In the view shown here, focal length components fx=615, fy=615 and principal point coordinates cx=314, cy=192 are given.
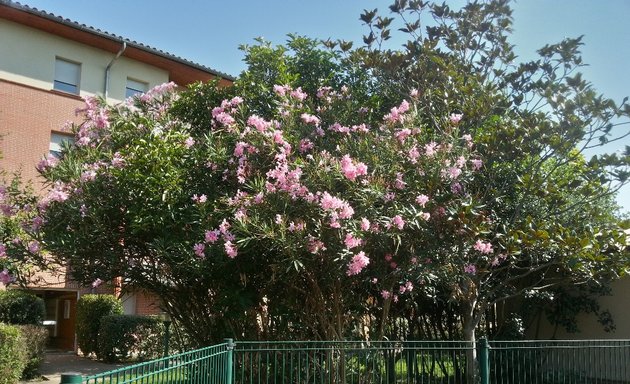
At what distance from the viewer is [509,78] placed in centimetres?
902

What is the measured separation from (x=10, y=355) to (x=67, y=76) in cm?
1186

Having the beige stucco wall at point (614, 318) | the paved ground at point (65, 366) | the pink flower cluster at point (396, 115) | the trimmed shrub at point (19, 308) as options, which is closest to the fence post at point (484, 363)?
the pink flower cluster at point (396, 115)

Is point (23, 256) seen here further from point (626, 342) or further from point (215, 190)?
point (626, 342)

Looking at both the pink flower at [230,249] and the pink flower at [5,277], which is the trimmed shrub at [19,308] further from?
the pink flower at [230,249]

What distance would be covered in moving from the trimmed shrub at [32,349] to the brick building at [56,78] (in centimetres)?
498

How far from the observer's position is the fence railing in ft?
21.7

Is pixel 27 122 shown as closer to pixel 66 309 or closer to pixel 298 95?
pixel 66 309

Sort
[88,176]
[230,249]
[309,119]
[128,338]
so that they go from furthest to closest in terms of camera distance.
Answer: [128,338] < [309,119] < [88,176] < [230,249]

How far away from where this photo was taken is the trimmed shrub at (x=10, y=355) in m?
11.2

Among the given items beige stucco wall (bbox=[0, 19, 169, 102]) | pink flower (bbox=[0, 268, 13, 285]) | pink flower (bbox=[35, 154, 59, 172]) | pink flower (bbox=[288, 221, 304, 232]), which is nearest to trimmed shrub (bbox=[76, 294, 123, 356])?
beige stucco wall (bbox=[0, 19, 169, 102])

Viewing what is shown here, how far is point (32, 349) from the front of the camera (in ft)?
42.7

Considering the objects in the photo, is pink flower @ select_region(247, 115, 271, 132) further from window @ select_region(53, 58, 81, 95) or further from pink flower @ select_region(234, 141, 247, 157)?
window @ select_region(53, 58, 81, 95)

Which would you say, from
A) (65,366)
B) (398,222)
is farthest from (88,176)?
(65,366)

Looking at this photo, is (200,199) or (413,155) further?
(413,155)
